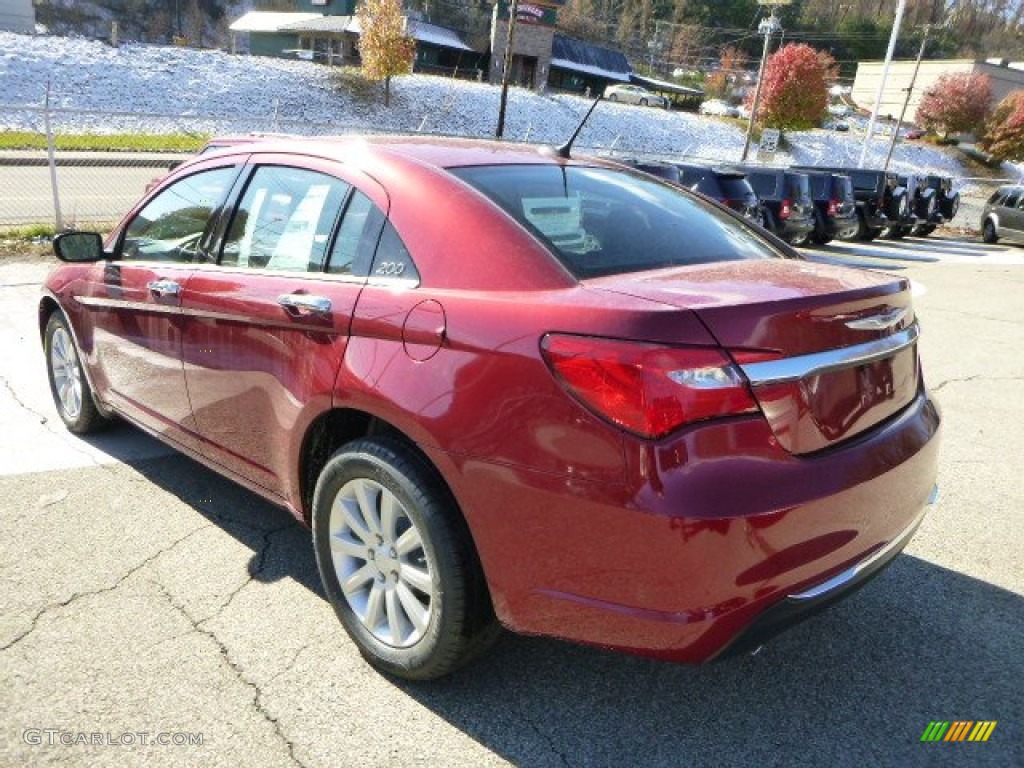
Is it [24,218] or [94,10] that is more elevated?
[94,10]

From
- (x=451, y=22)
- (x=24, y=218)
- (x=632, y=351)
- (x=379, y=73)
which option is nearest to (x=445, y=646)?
(x=632, y=351)

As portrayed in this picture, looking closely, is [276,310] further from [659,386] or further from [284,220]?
[659,386]

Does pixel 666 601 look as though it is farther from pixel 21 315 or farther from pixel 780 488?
pixel 21 315

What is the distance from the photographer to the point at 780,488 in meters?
1.98

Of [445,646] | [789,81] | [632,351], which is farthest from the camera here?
[789,81]

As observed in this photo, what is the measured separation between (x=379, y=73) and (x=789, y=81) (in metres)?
22.5

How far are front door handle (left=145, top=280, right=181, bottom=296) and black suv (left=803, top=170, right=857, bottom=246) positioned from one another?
54.2 feet

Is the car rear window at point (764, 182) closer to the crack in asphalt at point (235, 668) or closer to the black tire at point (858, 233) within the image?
the black tire at point (858, 233)

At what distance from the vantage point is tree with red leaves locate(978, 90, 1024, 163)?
53656mm

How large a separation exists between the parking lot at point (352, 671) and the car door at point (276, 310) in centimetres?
50

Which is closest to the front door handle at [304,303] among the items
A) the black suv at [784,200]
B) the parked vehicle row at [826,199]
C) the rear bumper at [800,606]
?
the rear bumper at [800,606]

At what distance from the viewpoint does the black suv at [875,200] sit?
1986 cm

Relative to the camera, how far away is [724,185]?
1414 centimetres

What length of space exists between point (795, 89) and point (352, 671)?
47.6 meters
